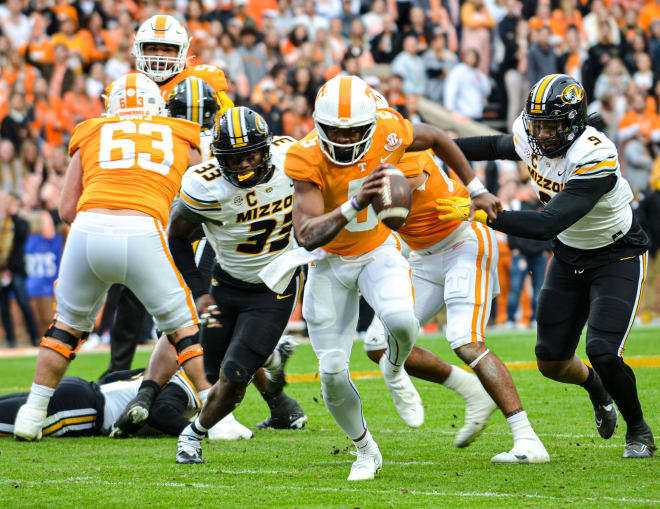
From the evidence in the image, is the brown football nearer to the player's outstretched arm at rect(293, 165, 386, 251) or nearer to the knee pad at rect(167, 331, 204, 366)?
the player's outstretched arm at rect(293, 165, 386, 251)

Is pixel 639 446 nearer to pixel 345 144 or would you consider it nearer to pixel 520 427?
pixel 520 427

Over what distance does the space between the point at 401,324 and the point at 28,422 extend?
8.59ft

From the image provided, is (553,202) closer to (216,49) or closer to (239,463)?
(239,463)

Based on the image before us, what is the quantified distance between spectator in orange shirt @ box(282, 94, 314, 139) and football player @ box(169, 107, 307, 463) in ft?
28.1

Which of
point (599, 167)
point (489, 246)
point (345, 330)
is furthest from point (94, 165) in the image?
point (599, 167)

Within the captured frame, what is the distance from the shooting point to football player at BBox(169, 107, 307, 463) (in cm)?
591

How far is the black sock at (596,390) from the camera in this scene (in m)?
6.34

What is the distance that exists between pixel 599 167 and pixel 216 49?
1112 cm

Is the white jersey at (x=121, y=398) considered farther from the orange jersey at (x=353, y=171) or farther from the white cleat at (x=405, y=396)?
the orange jersey at (x=353, y=171)

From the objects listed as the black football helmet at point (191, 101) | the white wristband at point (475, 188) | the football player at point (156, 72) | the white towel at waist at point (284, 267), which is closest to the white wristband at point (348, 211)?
the white towel at waist at point (284, 267)

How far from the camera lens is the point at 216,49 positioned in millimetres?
16000

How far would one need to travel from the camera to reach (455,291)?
625 cm

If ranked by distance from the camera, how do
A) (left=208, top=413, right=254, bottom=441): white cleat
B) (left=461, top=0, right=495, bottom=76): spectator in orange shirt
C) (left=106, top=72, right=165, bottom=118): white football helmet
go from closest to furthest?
(left=106, top=72, right=165, bottom=118): white football helmet
(left=208, top=413, right=254, bottom=441): white cleat
(left=461, top=0, right=495, bottom=76): spectator in orange shirt

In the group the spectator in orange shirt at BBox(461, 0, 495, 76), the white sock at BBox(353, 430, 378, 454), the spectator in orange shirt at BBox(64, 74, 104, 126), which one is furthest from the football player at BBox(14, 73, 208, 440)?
the spectator in orange shirt at BBox(461, 0, 495, 76)
